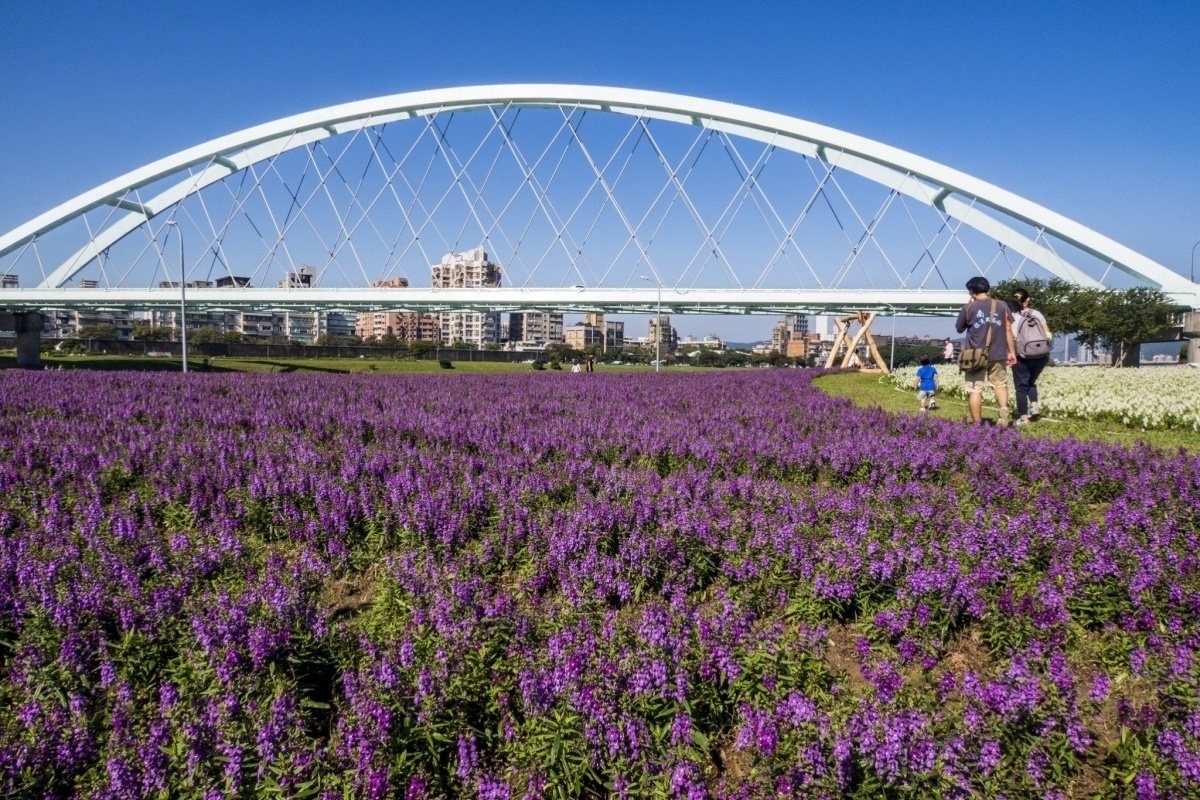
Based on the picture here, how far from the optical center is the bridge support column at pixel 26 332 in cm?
3772

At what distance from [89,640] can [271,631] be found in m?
0.84

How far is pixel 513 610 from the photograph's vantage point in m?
3.24

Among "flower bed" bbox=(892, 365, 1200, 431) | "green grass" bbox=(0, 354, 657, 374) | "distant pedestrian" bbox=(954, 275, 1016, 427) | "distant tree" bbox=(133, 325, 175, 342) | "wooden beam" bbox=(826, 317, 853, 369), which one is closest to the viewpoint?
"distant pedestrian" bbox=(954, 275, 1016, 427)

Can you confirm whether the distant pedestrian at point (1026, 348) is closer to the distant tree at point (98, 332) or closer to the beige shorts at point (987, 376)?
the beige shorts at point (987, 376)

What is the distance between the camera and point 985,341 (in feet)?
34.4

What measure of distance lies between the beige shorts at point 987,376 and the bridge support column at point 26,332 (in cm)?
4523

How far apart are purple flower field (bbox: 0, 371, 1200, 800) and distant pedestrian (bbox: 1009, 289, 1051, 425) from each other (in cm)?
511

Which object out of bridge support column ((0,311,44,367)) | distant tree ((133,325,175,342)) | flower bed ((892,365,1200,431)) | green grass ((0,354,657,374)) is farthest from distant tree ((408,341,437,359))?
flower bed ((892,365,1200,431))

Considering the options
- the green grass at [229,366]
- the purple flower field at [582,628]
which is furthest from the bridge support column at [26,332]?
the purple flower field at [582,628]

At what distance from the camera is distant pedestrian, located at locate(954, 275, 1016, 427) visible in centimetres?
1039

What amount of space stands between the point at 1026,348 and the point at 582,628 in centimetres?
1133

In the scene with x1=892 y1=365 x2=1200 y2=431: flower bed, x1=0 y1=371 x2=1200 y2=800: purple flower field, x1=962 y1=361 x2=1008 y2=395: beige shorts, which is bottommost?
x1=0 y1=371 x2=1200 y2=800: purple flower field

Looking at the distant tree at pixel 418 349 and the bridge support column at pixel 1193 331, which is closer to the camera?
the bridge support column at pixel 1193 331

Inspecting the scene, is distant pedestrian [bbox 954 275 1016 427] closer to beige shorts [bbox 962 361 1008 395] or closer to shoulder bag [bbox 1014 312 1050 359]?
beige shorts [bbox 962 361 1008 395]
